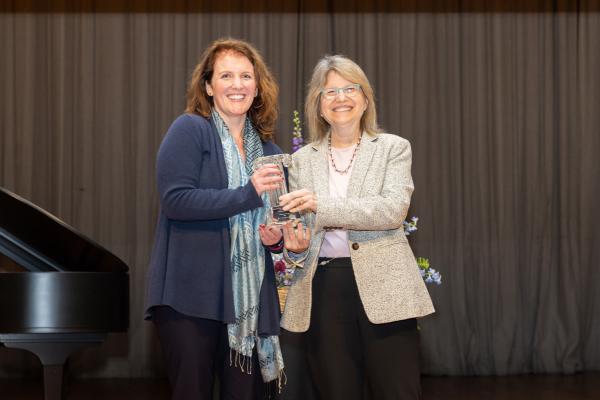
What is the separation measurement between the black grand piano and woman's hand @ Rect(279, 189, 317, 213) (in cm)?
135

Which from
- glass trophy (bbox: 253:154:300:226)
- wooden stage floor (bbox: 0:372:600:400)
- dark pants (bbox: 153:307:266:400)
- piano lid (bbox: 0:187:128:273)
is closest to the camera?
dark pants (bbox: 153:307:266:400)

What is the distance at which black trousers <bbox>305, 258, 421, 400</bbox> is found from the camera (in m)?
2.36

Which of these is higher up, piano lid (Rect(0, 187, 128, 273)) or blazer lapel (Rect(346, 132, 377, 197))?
blazer lapel (Rect(346, 132, 377, 197))

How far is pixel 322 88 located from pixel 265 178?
465mm

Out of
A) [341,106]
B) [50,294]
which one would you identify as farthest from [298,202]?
[50,294]

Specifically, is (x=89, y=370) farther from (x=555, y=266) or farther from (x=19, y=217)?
(x=555, y=266)

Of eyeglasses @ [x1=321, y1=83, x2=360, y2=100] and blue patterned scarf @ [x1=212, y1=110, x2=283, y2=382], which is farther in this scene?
eyeglasses @ [x1=321, y1=83, x2=360, y2=100]

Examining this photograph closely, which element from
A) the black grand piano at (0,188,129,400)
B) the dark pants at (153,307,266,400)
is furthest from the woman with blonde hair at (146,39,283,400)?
the black grand piano at (0,188,129,400)

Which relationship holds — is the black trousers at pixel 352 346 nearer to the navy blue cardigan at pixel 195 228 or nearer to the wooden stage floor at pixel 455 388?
the navy blue cardigan at pixel 195 228

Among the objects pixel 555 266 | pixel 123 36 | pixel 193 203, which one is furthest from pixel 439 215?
pixel 193 203

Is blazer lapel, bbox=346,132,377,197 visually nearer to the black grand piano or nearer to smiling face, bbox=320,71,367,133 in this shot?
smiling face, bbox=320,71,367,133

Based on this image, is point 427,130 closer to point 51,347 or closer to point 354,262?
point 51,347

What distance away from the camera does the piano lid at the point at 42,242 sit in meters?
3.25

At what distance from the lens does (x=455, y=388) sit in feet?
17.7
